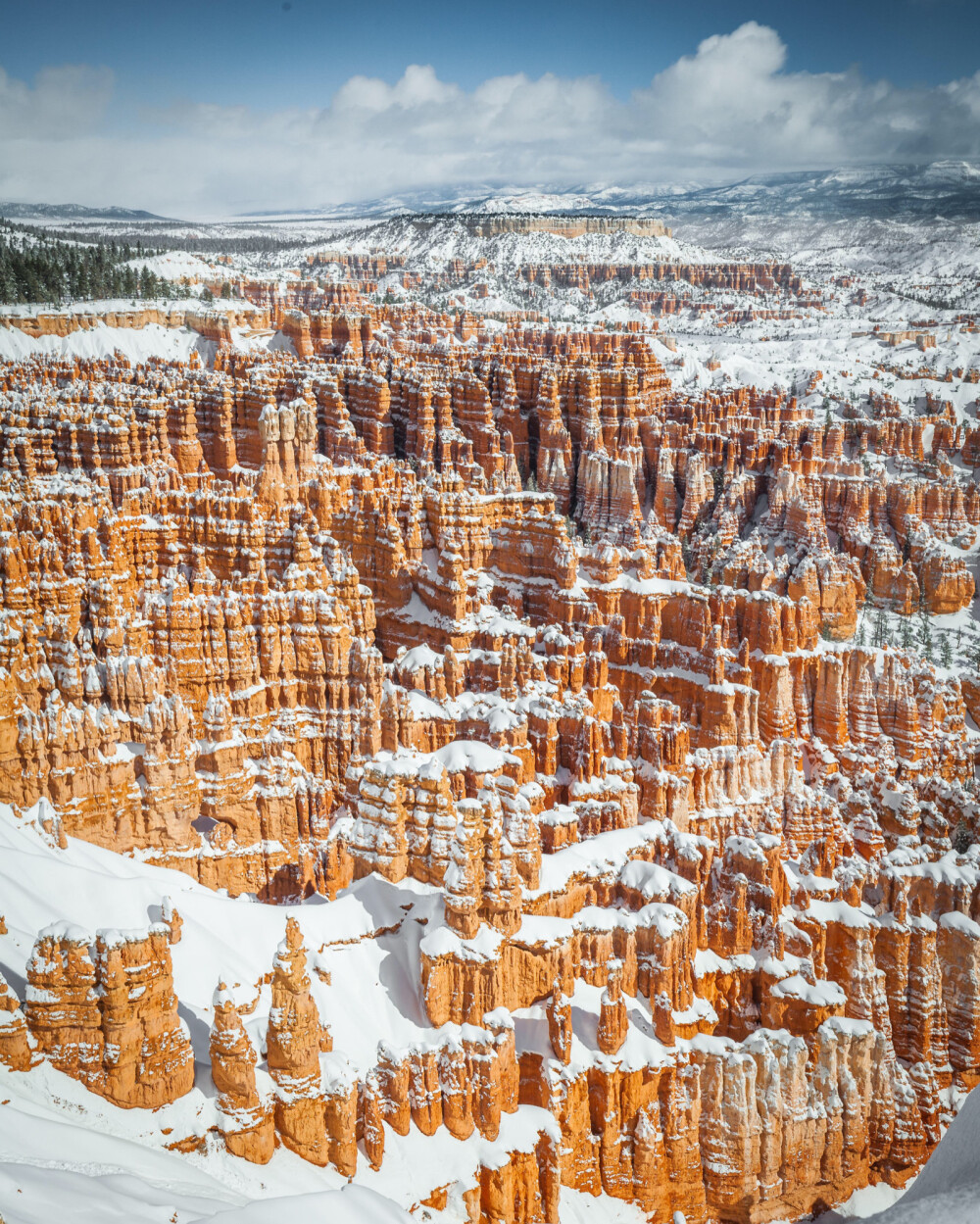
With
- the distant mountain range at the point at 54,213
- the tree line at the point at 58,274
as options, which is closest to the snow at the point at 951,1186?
the distant mountain range at the point at 54,213

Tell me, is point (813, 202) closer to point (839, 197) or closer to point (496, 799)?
point (839, 197)

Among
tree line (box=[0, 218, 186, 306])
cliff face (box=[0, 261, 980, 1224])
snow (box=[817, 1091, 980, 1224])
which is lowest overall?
cliff face (box=[0, 261, 980, 1224])

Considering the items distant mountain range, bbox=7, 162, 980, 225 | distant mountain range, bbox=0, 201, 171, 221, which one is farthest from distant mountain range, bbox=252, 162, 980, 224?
distant mountain range, bbox=0, 201, 171, 221

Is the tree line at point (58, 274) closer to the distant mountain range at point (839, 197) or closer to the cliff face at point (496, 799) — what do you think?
the cliff face at point (496, 799)

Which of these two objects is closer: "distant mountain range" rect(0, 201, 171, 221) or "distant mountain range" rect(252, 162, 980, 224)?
"distant mountain range" rect(0, 201, 171, 221)

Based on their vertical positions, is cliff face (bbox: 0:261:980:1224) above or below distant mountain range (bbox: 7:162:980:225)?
below

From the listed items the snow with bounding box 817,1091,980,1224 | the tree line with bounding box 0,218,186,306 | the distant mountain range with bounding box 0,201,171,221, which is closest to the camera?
the snow with bounding box 817,1091,980,1224

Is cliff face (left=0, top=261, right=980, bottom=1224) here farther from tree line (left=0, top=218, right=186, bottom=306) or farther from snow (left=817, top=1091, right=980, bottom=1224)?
tree line (left=0, top=218, right=186, bottom=306)

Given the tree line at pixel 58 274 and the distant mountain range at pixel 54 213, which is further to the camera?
the tree line at pixel 58 274

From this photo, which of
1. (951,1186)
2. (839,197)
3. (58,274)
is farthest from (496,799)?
(839,197)

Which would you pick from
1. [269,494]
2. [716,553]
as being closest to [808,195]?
[716,553]
